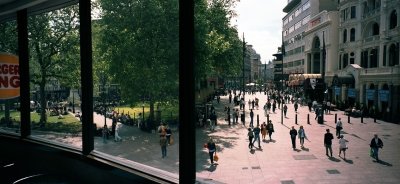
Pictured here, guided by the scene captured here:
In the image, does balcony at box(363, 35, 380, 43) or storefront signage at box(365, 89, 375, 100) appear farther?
balcony at box(363, 35, 380, 43)

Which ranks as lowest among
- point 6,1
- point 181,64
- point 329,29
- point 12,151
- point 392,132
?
point 392,132

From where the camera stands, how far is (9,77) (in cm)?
905

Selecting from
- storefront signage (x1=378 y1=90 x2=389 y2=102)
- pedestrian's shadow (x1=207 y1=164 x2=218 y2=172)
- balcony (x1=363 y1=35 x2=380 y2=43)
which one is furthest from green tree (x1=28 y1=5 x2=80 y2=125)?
balcony (x1=363 y1=35 x2=380 y2=43)

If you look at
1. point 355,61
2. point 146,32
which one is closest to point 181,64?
point 146,32

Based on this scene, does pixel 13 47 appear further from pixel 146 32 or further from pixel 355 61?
pixel 355 61

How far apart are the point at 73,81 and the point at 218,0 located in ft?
62.1

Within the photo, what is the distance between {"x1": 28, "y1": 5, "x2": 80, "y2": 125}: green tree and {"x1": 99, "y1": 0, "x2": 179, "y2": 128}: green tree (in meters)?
7.47

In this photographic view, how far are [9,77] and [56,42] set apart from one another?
24.4m

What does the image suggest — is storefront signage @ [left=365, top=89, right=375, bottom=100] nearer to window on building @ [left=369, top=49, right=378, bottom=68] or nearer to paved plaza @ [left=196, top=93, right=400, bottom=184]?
window on building @ [left=369, top=49, right=378, bottom=68]

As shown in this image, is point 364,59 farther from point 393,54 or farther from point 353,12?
point 393,54

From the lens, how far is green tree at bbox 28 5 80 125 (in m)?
30.8

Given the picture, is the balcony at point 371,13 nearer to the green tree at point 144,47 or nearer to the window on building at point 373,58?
the window on building at point 373,58

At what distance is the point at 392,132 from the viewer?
2233 cm

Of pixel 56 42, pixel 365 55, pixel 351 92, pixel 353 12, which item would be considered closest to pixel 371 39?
pixel 365 55
